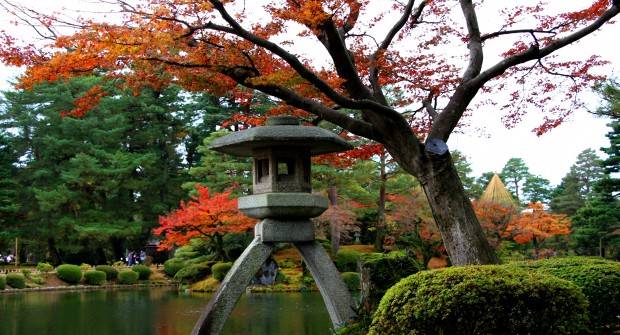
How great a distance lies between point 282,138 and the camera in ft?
20.8

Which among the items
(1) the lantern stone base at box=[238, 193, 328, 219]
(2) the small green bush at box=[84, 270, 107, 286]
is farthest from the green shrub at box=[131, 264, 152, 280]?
(1) the lantern stone base at box=[238, 193, 328, 219]

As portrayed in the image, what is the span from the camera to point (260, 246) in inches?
255

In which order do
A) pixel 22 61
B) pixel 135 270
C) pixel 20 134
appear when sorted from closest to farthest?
pixel 22 61, pixel 135 270, pixel 20 134

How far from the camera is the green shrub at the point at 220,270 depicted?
17.5 metres

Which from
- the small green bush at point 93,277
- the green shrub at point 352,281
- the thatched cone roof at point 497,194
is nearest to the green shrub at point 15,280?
the small green bush at point 93,277

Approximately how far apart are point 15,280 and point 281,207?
624 inches

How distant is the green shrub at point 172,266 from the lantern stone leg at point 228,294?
51.7 ft

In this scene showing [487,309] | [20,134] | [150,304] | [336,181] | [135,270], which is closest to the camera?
[487,309]

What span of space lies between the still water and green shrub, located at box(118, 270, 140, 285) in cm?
424

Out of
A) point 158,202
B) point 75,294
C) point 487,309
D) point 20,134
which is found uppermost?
point 20,134

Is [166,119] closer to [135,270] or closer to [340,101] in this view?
[135,270]

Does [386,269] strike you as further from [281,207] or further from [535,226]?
[535,226]

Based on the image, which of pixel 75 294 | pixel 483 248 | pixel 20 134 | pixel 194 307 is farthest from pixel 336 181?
pixel 20 134

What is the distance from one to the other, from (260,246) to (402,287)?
306 centimetres
